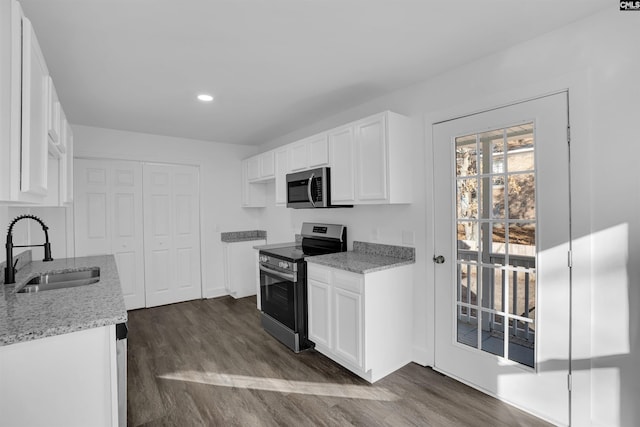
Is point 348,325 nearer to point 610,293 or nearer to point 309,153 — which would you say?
point 610,293

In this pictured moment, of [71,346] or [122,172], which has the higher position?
[122,172]

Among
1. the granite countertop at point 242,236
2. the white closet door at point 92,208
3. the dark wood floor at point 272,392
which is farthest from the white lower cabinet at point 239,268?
the white closet door at point 92,208

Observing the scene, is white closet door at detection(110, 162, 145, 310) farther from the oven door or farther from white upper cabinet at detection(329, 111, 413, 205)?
white upper cabinet at detection(329, 111, 413, 205)

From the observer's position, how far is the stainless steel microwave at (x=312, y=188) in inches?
127

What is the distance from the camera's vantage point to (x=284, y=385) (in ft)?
8.18

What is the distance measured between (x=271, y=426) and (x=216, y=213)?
351 cm

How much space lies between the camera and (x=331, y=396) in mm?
2342

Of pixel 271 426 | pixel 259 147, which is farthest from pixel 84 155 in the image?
pixel 271 426

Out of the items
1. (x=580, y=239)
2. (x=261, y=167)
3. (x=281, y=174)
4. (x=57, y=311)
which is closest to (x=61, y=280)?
(x=57, y=311)

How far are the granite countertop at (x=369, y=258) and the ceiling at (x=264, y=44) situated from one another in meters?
1.49

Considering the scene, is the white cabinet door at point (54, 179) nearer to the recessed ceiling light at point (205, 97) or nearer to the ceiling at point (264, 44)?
the ceiling at point (264, 44)

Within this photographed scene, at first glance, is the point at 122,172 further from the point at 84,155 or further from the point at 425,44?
the point at 425,44

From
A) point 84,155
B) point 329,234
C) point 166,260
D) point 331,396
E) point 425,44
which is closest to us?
point 425,44

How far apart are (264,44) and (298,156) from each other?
1.65 m
